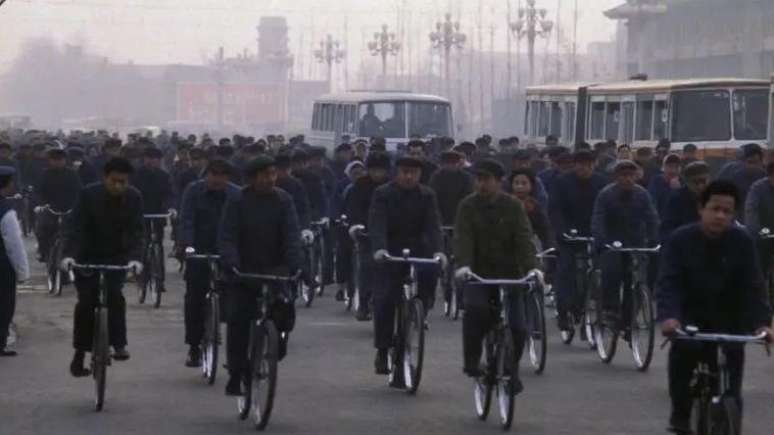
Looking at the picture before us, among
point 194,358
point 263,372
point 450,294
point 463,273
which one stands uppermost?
point 463,273

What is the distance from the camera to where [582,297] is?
18.8m

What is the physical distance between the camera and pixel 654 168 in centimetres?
2562

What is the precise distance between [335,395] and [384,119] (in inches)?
1111

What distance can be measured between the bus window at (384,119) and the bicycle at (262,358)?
29.3 meters

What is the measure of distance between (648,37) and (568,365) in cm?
8388

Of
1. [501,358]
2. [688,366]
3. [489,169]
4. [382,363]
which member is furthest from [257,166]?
[688,366]

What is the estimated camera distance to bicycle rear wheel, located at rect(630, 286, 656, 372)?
16688 mm

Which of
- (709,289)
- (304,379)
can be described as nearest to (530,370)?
(304,379)

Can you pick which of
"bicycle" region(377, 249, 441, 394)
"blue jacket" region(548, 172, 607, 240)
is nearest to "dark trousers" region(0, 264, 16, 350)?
"bicycle" region(377, 249, 441, 394)

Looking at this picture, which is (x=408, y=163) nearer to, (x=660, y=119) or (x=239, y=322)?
(x=239, y=322)

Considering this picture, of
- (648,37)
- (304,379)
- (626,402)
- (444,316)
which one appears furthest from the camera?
(648,37)

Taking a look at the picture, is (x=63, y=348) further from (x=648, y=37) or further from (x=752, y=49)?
(x=648, y=37)

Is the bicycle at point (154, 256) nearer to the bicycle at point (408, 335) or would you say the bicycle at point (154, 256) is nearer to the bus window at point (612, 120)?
the bicycle at point (408, 335)

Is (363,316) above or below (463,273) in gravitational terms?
below
